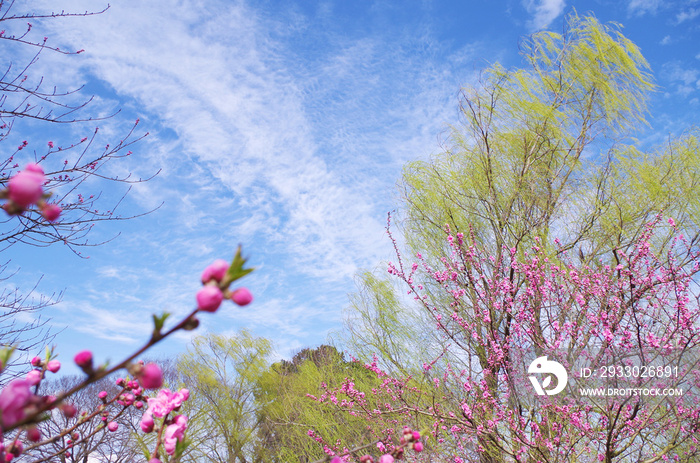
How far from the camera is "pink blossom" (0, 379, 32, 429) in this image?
21.1 inches

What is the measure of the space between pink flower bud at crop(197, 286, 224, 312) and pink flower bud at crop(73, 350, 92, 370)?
21 cm

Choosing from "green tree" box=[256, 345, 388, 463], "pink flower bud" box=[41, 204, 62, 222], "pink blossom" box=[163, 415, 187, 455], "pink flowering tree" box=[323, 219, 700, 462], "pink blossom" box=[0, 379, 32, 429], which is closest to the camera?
"pink blossom" box=[0, 379, 32, 429]

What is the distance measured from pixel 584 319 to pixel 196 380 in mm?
14198

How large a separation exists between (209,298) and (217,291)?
1 cm

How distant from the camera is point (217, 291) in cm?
58

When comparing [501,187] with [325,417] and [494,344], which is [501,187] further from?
[325,417]

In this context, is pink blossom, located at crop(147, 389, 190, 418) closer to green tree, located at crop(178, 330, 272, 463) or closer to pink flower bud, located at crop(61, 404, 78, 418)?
pink flower bud, located at crop(61, 404, 78, 418)

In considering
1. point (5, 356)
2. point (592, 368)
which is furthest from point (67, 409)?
point (592, 368)

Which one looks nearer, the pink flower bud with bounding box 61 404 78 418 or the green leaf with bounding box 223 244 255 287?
the green leaf with bounding box 223 244 255 287

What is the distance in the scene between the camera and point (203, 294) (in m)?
0.57

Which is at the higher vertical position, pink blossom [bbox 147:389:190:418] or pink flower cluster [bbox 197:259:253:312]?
pink flower cluster [bbox 197:259:253:312]

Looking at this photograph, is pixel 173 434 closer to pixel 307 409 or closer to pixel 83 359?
pixel 83 359
